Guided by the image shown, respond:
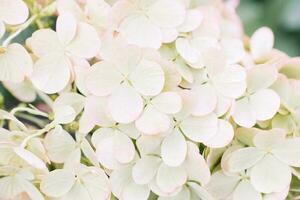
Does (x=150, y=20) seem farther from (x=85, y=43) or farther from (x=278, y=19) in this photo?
(x=278, y=19)

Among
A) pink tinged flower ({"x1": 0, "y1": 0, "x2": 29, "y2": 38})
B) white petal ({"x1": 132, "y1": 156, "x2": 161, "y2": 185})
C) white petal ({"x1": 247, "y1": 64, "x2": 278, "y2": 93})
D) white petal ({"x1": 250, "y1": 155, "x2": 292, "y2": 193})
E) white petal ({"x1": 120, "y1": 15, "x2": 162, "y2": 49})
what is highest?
pink tinged flower ({"x1": 0, "y1": 0, "x2": 29, "y2": 38})

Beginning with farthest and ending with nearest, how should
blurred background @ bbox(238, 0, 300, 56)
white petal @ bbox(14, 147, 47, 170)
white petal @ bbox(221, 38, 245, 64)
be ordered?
blurred background @ bbox(238, 0, 300, 56)
white petal @ bbox(221, 38, 245, 64)
white petal @ bbox(14, 147, 47, 170)

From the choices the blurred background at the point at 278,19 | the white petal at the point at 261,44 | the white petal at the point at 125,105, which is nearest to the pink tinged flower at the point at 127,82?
the white petal at the point at 125,105

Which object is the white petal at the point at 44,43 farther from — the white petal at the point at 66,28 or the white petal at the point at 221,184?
the white petal at the point at 221,184

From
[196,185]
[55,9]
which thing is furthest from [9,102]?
[196,185]

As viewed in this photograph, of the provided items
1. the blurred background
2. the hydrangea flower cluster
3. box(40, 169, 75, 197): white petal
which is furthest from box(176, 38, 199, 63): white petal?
the blurred background

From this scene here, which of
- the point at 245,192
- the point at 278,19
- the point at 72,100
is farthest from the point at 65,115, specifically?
the point at 278,19

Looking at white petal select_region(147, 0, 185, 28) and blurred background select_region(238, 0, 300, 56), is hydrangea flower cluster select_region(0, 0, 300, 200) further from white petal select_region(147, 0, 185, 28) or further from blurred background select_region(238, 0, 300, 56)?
blurred background select_region(238, 0, 300, 56)
